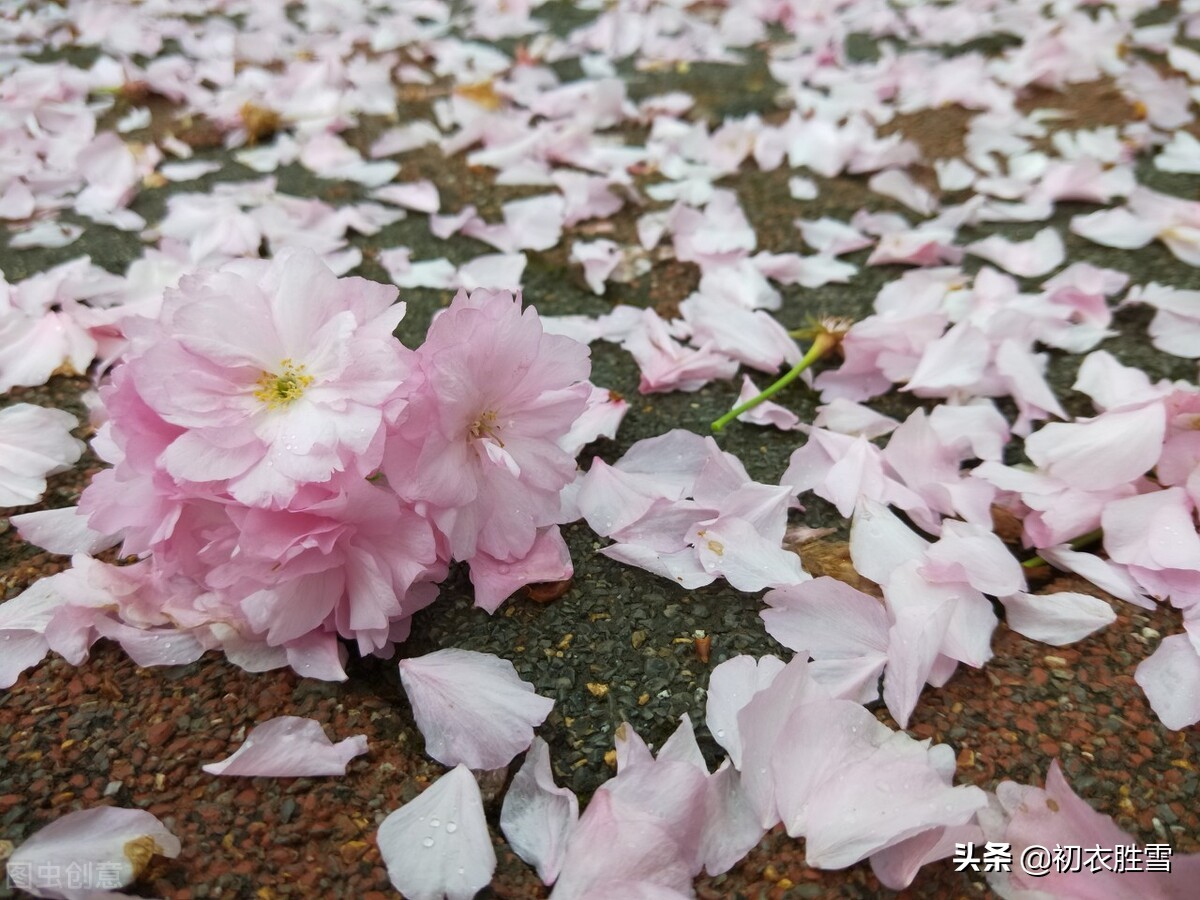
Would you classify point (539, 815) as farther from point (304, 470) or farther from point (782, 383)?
point (782, 383)

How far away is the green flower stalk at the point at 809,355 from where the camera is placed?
3.34 ft

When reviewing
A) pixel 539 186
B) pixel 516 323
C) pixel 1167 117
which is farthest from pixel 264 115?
pixel 1167 117

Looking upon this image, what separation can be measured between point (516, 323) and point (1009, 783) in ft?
1.66

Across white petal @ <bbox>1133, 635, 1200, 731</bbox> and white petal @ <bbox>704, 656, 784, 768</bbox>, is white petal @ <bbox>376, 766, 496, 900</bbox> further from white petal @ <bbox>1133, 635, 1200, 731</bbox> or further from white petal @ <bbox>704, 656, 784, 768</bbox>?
white petal @ <bbox>1133, 635, 1200, 731</bbox>

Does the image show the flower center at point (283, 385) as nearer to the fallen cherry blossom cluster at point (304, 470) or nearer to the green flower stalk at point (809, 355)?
the fallen cherry blossom cluster at point (304, 470)

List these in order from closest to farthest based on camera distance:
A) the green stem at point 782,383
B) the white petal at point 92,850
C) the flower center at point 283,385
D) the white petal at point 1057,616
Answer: the white petal at point 92,850 → the flower center at point 283,385 → the white petal at point 1057,616 → the green stem at point 782,383

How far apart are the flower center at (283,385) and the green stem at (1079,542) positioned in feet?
2.23

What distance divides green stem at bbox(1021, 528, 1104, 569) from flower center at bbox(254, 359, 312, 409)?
0.68 metres

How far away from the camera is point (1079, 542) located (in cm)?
84

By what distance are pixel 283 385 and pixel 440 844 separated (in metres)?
0.35

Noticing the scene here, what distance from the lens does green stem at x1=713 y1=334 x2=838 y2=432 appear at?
1.02 m

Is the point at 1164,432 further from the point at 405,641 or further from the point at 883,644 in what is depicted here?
the point at 405,641

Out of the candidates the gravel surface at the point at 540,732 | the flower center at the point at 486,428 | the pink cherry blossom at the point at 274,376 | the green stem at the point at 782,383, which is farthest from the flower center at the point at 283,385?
the green stem at the point at 782,383

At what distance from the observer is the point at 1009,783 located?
635 mm
